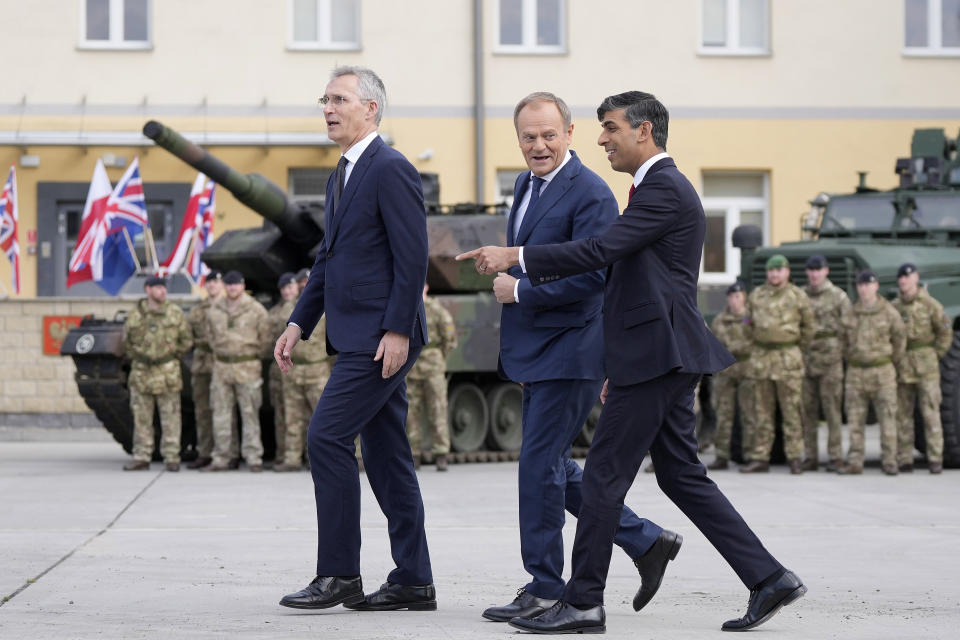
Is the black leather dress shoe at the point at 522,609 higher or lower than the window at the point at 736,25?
lower

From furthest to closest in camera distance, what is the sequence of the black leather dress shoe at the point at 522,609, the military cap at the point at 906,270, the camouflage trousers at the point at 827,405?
the camouflage trousers at the point at 827,405
the military cap at the point at 906,270
the black leather dress shoe at the point at 522,609

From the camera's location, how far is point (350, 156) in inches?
286

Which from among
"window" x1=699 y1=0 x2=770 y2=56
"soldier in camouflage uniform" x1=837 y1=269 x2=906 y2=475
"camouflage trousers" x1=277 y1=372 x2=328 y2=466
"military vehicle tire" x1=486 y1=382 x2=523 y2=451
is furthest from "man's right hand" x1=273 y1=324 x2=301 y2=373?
"window" x1=699 y1=0 x2=770 y2=56

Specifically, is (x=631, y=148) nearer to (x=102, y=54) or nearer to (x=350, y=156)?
(x=350, y=156)

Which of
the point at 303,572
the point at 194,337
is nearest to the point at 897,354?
the point at 194,337

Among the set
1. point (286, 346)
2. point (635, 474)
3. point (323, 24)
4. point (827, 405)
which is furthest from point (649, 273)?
point (323, 24)

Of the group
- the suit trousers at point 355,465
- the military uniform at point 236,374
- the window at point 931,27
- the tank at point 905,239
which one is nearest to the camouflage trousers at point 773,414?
the tank at point 905,239

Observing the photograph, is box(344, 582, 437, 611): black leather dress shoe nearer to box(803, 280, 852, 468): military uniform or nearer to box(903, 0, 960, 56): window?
box(803, 280, 852, 468): military uniform

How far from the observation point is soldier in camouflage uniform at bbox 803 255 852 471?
16.1 meters

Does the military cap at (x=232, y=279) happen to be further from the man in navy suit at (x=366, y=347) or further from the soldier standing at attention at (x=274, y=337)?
the man in navy suit at (x=366, y=347)

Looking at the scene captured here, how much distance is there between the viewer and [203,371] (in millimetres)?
16688

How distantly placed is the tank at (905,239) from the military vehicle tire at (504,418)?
263 cm

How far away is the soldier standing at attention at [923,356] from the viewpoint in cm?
1585

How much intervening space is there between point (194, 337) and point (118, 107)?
7931 millimetres
